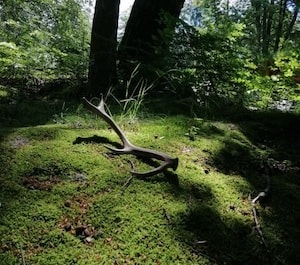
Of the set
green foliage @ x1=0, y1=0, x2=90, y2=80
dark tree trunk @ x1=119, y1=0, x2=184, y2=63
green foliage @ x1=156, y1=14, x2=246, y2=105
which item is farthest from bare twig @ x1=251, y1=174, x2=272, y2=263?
dark tree trunk @ x1=119, y1=0, x2=184, y2=63

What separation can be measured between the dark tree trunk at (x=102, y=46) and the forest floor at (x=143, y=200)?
148 cm

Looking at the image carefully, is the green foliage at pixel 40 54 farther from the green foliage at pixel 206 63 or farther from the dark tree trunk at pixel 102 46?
the green foliage at pixel 206 63

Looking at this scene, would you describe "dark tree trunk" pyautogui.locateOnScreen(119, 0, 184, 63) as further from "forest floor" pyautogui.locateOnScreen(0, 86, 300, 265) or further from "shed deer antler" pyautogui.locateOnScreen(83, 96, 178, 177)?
"shed deer antler" pyautogui.locateOnScreen(83, 96, 178, 177)

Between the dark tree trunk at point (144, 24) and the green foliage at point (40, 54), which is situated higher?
the dark tree trunk at point (144, 24)

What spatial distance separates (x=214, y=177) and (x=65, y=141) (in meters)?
1.14

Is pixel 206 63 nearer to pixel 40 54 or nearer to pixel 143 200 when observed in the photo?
pixel 40 54

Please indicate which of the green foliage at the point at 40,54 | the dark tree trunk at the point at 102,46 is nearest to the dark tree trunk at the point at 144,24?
the green foliage at the point at 40,54

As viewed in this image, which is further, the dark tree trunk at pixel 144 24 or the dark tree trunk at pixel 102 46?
the dark tree trunk at pixel 144 24

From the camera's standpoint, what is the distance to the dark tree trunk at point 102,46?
4551mm

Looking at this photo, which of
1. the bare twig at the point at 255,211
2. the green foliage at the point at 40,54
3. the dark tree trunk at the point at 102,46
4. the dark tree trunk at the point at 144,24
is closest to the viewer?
the bare twig at the point at 255,211

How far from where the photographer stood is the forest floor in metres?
1.84

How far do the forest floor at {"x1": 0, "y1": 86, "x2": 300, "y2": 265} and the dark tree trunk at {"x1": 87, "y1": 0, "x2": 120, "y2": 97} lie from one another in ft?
4.85

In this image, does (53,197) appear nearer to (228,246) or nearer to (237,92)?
(228,246)

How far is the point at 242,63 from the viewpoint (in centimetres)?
446
